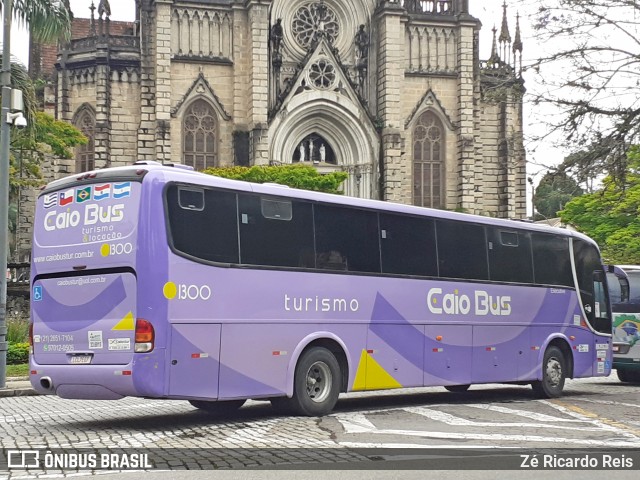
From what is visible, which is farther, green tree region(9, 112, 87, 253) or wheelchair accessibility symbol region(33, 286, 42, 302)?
green tree region(9, 112, 87, 253)

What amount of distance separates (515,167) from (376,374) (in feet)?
137

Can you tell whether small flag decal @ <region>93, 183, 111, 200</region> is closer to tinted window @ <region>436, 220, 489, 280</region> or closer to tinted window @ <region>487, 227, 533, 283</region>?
tinted window @ <region>436, 220, 489, 280</region>

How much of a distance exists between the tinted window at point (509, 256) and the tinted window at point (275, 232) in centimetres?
432

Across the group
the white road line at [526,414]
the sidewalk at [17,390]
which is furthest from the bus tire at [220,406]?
the sidewalk at [17,390]

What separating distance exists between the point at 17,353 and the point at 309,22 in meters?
31.4

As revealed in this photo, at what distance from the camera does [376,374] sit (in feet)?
47.9

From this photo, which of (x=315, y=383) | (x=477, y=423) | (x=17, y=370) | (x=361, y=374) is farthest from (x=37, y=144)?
(x=477, y=423)

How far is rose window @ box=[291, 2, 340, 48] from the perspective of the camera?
5094 cm

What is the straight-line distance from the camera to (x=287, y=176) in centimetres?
4491

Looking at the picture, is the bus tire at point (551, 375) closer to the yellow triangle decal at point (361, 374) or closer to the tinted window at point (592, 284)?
the tinted window at point (592, 284)

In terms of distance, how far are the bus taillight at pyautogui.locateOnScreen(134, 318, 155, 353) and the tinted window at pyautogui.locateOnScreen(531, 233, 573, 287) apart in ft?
27.6

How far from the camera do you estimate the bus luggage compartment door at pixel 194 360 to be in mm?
11805

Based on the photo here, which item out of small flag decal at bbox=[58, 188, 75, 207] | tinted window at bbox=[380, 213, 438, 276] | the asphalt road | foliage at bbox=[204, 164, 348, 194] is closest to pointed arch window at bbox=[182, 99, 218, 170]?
foliage at bbox=[204, 164, 348, 194]

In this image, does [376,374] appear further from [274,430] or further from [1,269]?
[1,269]
